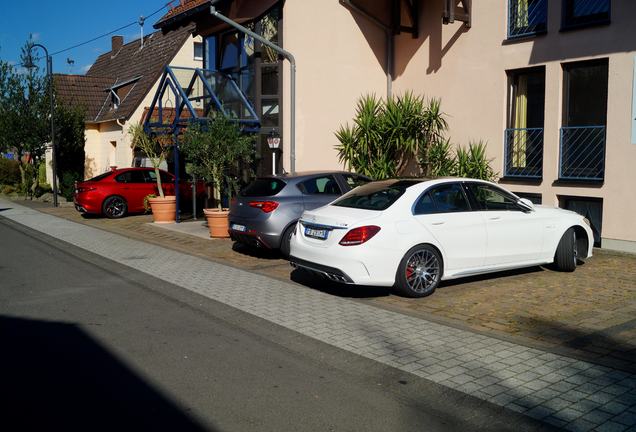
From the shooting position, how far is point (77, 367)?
5512mm

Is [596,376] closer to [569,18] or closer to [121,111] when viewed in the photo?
[569,18]

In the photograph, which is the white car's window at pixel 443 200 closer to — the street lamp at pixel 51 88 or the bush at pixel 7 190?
the street lamp at pixel 51 88

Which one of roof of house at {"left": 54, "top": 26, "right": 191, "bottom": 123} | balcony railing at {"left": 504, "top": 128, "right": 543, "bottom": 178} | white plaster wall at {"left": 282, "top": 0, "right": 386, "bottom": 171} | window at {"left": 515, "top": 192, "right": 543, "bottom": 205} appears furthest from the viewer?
roof of house at {"left": 54, "top": 26, "right": 191, "bottom": 123}

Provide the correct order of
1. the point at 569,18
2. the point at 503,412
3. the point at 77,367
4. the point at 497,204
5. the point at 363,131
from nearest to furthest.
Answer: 1. the point at 503,412
2. the point at 77,367
3. the point at 497,204
4. the point at 569,18
5. the point at 363,131

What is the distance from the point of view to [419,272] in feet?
26.6

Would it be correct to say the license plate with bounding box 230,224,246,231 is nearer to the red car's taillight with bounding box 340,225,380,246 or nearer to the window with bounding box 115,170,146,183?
the red car's taillight with bounding box 340,225,380,246

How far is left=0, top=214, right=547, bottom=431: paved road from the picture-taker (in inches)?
173

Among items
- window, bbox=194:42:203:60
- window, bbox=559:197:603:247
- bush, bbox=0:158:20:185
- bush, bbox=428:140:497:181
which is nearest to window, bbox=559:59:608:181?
window, bbox=559:197:603:247

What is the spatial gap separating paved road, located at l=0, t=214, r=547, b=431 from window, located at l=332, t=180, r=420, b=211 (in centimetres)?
223

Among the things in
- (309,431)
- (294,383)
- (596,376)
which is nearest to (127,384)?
(294,383)

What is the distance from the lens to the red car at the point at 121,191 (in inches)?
760

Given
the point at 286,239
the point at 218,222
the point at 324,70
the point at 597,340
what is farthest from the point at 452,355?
the point at 324,70

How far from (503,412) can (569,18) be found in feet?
33.7

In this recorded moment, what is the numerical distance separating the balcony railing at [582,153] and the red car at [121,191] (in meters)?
11.1
